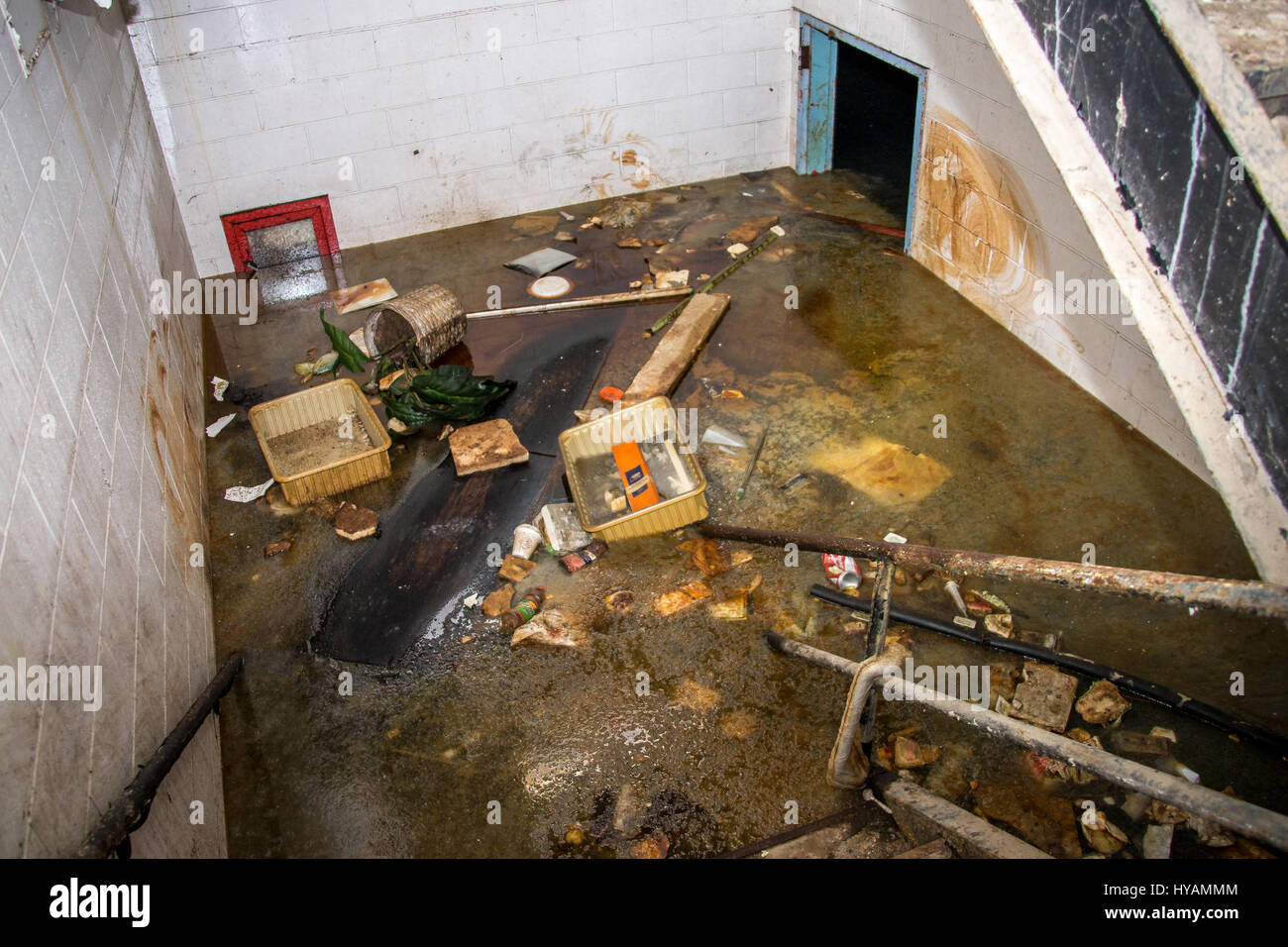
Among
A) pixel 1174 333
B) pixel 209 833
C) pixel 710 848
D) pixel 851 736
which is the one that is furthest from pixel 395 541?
pixel 1174 333

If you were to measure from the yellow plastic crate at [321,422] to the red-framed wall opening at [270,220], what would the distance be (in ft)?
8.96

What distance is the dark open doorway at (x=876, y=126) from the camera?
8.48 meters

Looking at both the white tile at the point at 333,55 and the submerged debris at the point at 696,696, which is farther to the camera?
the white tile at the point at 333,55

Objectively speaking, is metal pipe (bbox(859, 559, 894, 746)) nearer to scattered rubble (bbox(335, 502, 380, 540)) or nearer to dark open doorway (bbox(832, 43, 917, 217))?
scattered rubble (bbox(335, 502, 380, 540))

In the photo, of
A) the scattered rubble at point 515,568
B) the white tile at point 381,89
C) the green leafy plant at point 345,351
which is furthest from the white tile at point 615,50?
the scattered rubble at point 515,568

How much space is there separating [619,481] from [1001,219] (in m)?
3.28

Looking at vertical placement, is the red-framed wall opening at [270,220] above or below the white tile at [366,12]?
below

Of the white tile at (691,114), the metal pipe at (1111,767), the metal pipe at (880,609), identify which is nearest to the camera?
the metal pipe at (1111,767)

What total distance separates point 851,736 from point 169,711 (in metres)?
2.55

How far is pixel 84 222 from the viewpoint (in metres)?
4.05

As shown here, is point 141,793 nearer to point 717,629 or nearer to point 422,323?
point 717,629

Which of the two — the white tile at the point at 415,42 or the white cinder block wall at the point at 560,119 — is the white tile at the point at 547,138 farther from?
the white tile at the point at 415,42

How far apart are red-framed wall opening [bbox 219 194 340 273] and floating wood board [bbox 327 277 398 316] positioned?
0.77 meters

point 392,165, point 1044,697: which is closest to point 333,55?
point 392,165
